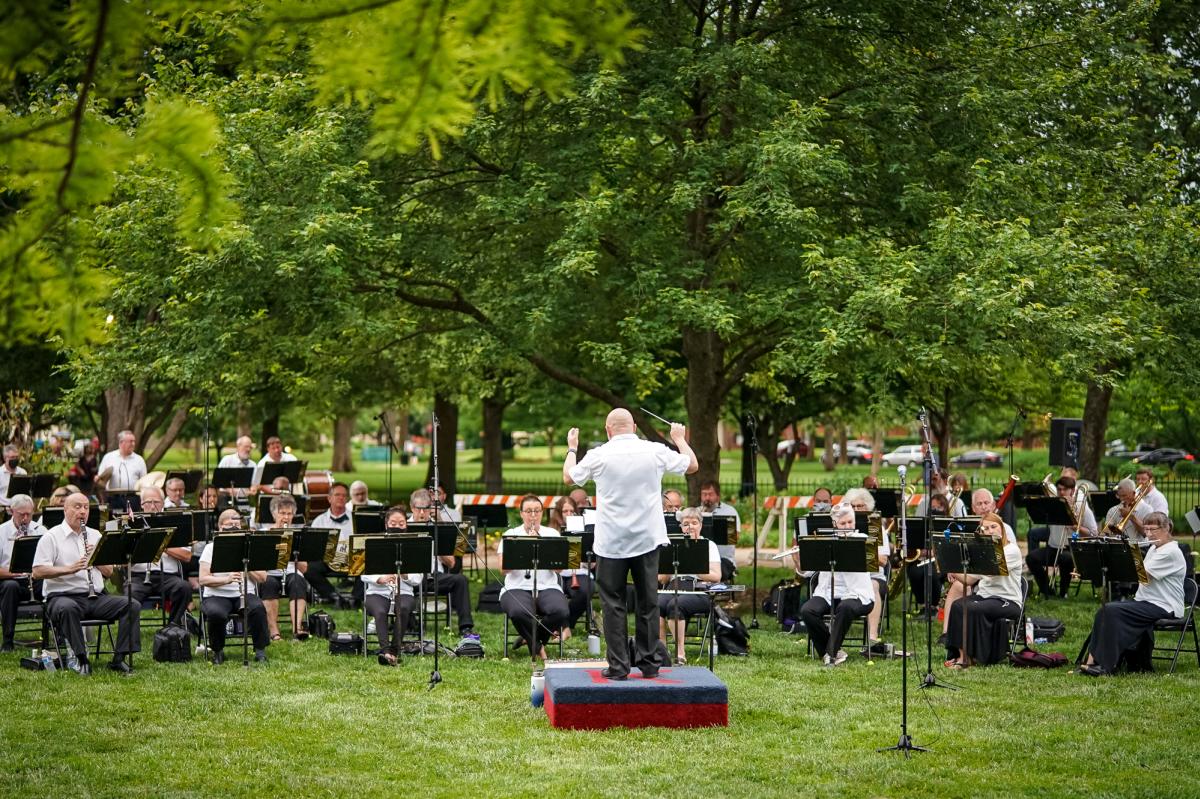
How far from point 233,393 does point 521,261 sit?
494 centimetres

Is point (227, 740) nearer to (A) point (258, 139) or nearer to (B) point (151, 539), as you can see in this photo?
(B) point (151, 539)

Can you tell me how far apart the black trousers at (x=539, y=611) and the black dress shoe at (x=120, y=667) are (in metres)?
3.86

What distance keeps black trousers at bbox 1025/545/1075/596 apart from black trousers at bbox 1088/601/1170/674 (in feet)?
20.3

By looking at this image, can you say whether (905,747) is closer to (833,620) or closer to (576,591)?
(833,620)

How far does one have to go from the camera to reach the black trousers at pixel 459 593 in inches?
622

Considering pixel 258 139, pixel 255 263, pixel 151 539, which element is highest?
pixel 258 139

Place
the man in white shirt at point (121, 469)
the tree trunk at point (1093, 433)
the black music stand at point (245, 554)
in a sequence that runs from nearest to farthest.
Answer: the black music stand at point (245, 554), the man in white shirt at point (121, 469), the tree trunk at point (1093, 433)

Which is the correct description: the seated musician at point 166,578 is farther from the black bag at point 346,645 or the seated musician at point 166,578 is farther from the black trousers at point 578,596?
the black trousers at point 578,596

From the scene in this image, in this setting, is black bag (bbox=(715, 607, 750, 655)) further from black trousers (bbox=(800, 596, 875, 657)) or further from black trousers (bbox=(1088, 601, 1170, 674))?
black trousers (bbox=(1088, 601, 1170, 674))

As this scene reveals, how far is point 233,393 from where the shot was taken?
65.5 ft

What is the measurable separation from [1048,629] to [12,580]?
460 inches

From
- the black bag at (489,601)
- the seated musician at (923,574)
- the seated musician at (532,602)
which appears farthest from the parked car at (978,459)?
the seated musician at (532,602)

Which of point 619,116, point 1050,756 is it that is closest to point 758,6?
point 619,116

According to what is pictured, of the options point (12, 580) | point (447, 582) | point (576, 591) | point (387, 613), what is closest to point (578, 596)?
point (576, 591)
